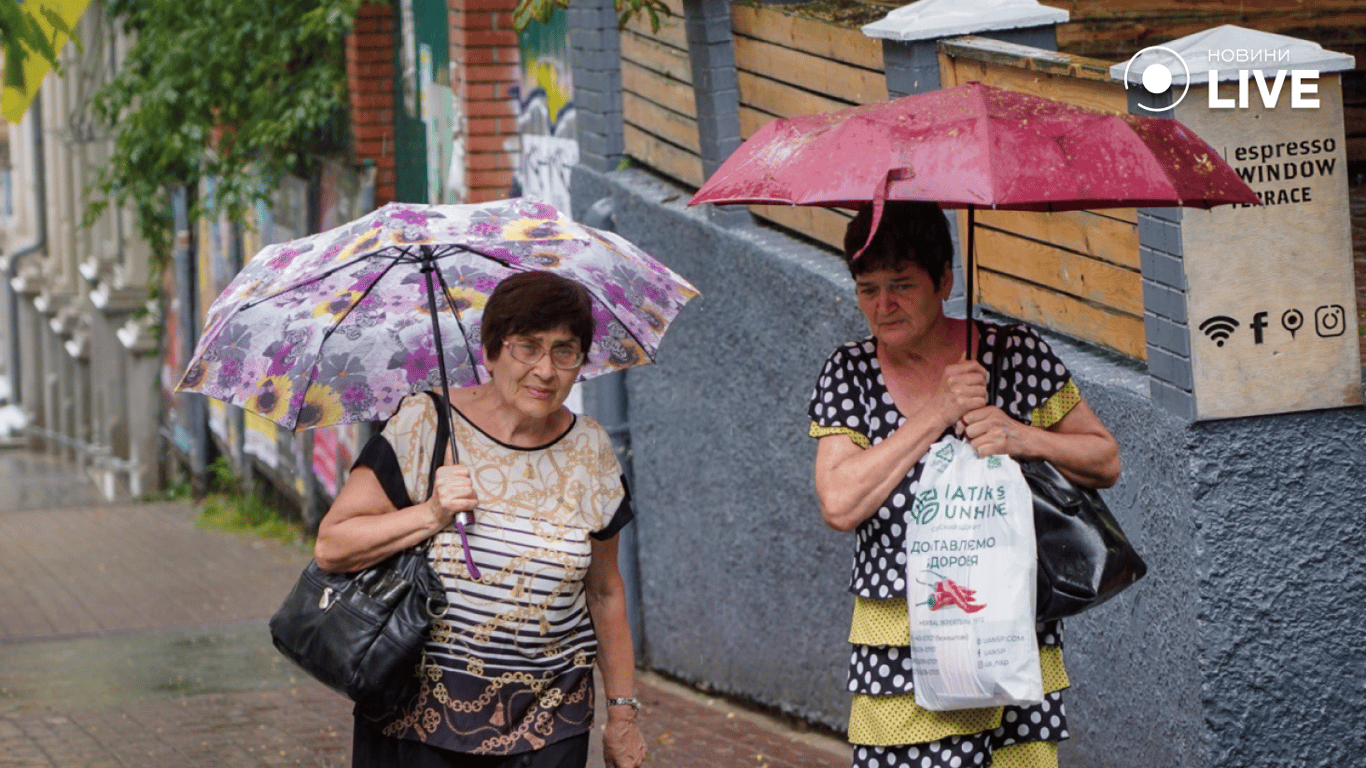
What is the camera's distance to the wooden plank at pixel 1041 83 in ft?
15.4

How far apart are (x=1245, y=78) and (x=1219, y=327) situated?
586 mm

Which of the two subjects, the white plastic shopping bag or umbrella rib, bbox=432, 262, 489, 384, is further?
umbrella rib, bbox=432, 262, 489, 384

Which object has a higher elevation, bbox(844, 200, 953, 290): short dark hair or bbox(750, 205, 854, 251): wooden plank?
bbox(750, 205, 854, 251): wooden plank

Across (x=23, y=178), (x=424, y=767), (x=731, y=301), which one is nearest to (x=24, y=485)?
(x=23, y=178)

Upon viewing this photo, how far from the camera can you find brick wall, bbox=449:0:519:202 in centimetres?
960

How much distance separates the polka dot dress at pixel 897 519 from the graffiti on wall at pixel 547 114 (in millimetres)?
5319

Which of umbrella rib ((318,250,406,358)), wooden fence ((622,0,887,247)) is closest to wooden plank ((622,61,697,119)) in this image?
wooden fence ((622,0,887,247))

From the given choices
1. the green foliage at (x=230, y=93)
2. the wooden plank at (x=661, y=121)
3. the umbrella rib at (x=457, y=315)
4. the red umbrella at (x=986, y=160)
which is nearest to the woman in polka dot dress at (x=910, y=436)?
the red umbrella at (x=986, y=160)

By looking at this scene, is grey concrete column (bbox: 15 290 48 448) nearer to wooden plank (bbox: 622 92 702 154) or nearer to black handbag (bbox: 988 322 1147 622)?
wooden plank (bbox: 622 92 702 154)

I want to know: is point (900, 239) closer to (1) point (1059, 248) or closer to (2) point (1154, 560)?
(2) point (1154, 560)

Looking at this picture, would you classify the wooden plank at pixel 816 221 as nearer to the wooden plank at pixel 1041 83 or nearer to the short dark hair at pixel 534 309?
the wooden plank at pixel 1041 83

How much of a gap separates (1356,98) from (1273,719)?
11.3ft

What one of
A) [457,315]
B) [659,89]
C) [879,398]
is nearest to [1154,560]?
[879,398]

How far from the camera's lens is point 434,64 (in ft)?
34.8
